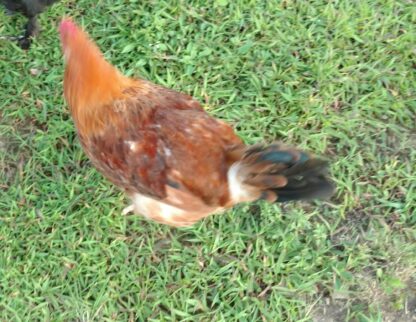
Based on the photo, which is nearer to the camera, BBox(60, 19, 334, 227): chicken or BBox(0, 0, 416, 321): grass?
BBox(60, 19, 334, 227): chicken

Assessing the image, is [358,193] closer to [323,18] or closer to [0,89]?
[323,18]

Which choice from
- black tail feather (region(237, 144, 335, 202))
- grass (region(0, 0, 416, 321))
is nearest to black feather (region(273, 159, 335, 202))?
black tail feather (region(237, 144, 335, 202))

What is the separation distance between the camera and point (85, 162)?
298 centimetres

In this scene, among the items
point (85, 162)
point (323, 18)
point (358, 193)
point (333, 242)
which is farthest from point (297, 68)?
point (85, 162)

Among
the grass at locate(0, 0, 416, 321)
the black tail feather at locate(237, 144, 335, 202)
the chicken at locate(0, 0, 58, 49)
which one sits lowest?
the grass at locate(0, 0, 416, 321)

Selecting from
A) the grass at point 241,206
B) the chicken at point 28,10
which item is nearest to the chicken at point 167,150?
the grass at point 241,206

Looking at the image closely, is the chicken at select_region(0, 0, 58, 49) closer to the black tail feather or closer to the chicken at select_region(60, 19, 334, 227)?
the chicken at select_region(60, 19, 334, 227)

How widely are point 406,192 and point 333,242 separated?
1.54 feet

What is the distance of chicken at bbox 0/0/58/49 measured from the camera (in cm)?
291

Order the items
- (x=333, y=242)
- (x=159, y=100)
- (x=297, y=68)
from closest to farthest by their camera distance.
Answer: (x=159, y=100) → (x=333, y=242) → (x=297, y=68)

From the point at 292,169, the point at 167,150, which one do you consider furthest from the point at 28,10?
the point at 292,169

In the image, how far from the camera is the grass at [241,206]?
2750mm

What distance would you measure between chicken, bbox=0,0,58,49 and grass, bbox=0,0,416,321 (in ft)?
0.21

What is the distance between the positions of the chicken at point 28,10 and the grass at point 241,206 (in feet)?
0.21
